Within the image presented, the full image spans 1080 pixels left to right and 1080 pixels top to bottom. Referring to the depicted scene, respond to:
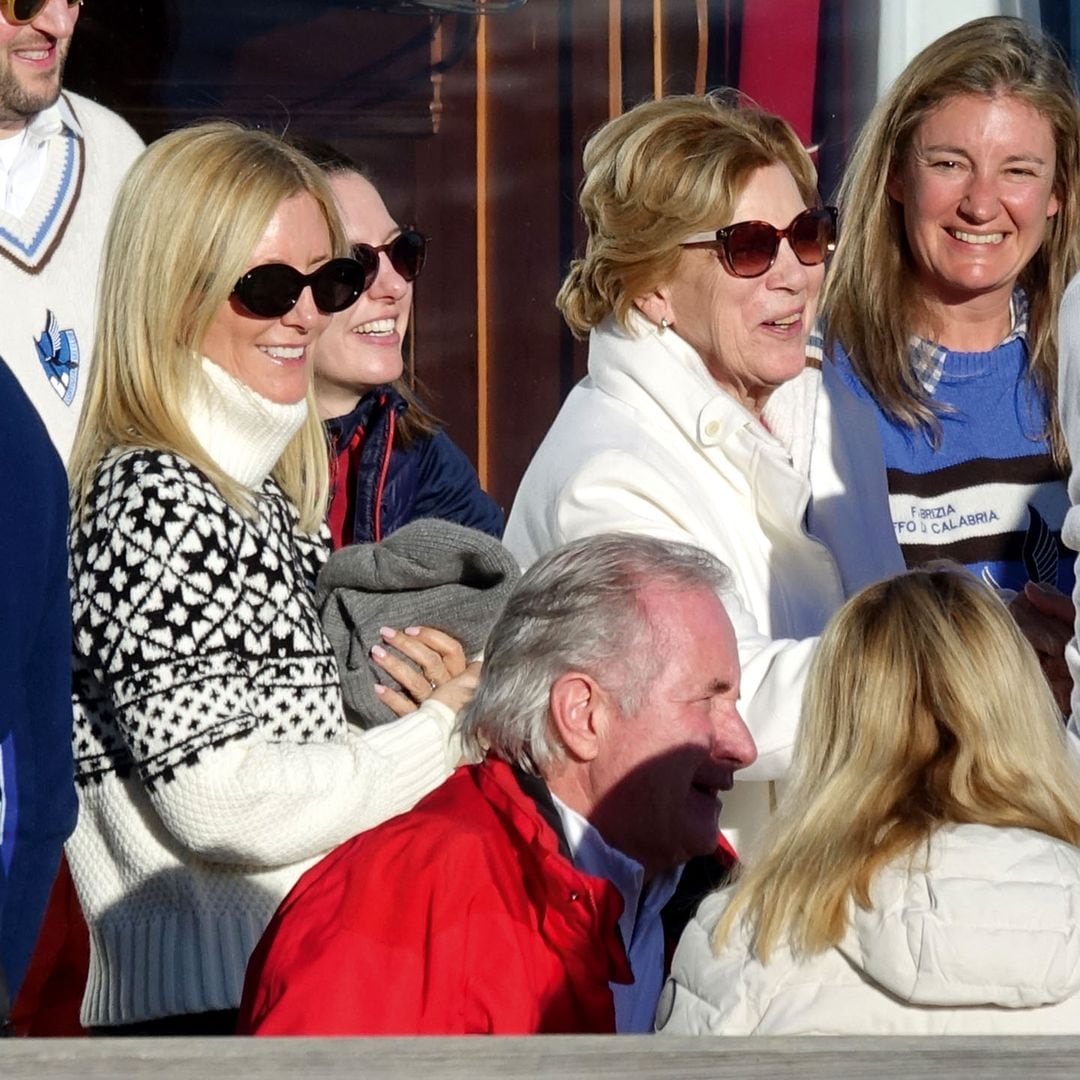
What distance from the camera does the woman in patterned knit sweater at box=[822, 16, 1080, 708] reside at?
3107 millimetres

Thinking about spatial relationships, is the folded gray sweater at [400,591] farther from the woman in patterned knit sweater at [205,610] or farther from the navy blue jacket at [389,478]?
the navy blue jacket at [389,478]

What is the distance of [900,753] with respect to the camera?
201 cm

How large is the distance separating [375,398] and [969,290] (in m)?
0.97

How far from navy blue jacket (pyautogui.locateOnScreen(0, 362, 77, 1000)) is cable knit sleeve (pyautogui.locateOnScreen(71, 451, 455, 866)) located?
30 cm

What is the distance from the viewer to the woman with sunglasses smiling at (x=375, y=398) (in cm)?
331

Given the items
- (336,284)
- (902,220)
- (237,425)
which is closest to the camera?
(237,425)

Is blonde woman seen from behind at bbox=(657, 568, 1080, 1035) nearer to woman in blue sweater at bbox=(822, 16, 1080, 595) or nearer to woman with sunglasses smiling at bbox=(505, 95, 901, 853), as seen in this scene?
woman with sunglasses smiling at bbox=(505, 95, 901, 853)

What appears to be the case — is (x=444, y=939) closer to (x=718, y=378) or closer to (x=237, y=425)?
(x=237, y=425)

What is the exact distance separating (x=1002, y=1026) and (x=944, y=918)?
125 mm

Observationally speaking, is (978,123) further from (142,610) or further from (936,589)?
(142,610)

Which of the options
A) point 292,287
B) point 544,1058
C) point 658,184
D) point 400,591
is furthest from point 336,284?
point 544,1058

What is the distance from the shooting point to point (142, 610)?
2.36 metres

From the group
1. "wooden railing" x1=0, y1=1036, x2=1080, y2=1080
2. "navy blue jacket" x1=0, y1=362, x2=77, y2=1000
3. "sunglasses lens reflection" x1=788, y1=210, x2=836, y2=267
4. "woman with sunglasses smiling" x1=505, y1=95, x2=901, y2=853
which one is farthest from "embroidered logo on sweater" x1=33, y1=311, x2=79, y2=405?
"wooden railing" x1=0, y1=1036, x2=1080, y2=1080

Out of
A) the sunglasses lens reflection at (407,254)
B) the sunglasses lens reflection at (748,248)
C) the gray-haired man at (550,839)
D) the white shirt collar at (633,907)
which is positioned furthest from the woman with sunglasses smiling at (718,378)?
the white shirt collar at (633,907)
